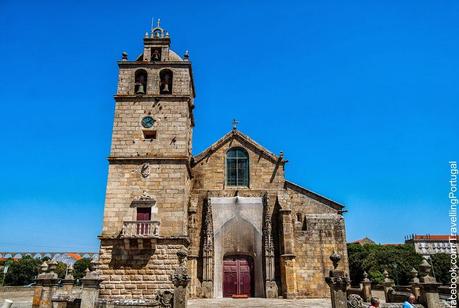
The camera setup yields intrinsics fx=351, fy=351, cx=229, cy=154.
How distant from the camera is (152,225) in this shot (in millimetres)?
17750

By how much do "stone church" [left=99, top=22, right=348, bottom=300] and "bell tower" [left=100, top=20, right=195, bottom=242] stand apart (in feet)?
0.18

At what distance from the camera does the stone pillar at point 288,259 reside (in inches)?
763

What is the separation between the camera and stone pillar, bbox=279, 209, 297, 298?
63.6 feet

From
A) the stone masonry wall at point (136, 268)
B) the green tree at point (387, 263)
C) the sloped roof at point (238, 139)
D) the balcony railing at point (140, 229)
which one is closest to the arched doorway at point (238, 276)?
the stone masonry wall at point (136, 268)

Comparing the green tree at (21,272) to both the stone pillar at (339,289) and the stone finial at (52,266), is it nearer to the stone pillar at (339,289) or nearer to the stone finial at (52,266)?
the stone finial at (52,266)

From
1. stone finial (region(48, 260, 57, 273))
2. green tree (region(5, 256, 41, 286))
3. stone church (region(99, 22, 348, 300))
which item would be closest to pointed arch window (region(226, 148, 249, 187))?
stone church (region(99, 22, 348, 300))

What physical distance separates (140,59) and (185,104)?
4.46 metres

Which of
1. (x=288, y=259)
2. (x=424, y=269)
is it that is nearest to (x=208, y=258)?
(x=288, y=259)

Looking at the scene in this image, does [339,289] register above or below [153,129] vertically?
below

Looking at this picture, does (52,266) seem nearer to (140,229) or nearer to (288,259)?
(140,229)

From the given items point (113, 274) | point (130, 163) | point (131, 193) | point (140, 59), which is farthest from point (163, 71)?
point (113, 274)

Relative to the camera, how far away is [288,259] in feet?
65.1

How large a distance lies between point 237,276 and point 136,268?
6.09m

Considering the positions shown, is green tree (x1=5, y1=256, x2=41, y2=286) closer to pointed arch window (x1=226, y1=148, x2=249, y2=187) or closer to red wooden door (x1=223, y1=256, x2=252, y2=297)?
red wooden door (x1=223, y1=256, x2=252, y2=297)
